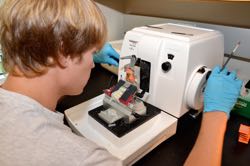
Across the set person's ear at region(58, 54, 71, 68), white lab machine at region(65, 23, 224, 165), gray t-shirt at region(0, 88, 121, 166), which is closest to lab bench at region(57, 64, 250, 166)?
white lab machine at region(65, 23, 224, 165)

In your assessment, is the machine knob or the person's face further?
the machine knob

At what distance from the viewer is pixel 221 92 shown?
79cm

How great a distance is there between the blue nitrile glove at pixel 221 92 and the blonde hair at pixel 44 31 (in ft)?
1.56

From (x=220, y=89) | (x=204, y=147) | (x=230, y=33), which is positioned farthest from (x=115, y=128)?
(x=230, y=33)

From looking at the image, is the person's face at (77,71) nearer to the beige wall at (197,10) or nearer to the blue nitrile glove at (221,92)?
the blue nitrile glove at (221,92)

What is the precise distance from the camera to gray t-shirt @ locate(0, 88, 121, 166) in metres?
0.45

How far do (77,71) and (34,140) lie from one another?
216mm

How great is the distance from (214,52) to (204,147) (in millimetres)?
448

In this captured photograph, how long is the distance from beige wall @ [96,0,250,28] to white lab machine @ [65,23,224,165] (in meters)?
0.23

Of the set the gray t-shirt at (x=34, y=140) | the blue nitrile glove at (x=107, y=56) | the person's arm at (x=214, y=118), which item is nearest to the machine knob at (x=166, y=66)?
the person's arm at (x=214, y=118)

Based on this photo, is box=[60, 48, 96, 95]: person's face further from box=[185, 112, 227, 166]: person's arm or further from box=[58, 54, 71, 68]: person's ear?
box=[185, 112, 227, 166]: person's arm

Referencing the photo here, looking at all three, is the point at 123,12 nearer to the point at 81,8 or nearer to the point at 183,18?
the point at 183,18

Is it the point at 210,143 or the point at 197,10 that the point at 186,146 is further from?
the point at 197,10

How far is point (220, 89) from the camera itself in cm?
79
